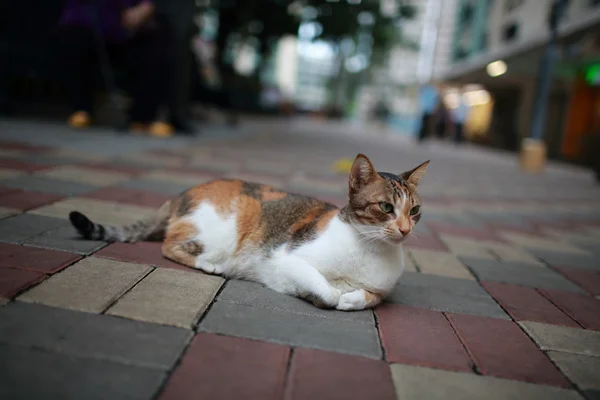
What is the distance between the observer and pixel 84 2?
6.26 m

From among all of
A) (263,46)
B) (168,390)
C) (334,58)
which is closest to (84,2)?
(168,390)

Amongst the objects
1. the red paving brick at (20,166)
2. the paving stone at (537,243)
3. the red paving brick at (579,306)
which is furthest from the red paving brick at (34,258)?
the paving stone at (537,243)

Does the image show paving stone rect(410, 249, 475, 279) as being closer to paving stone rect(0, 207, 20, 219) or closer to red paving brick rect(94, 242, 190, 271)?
red paving brick rect(94, 242, 190, 271)

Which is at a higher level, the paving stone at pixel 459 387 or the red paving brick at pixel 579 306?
the paving stone at pixel 459 387

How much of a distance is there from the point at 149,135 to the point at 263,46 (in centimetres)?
1096

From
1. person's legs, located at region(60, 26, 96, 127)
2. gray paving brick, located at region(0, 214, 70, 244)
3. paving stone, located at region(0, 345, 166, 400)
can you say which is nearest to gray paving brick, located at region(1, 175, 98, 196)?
gray paving brick, located at region(0, 214, 70, 244)

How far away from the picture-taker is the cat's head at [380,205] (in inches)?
70.5

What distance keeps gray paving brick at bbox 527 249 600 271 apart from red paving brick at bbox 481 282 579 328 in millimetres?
878

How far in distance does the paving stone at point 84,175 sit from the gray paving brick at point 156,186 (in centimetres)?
12

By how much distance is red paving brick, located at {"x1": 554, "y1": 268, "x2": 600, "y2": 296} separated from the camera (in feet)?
8.75

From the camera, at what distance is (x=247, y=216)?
2.14m

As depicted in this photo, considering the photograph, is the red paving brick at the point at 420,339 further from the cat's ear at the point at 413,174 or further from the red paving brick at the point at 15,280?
the red paving brick at the point at 15,280

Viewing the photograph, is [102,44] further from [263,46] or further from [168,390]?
[263,46]

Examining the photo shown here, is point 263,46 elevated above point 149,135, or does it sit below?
above
